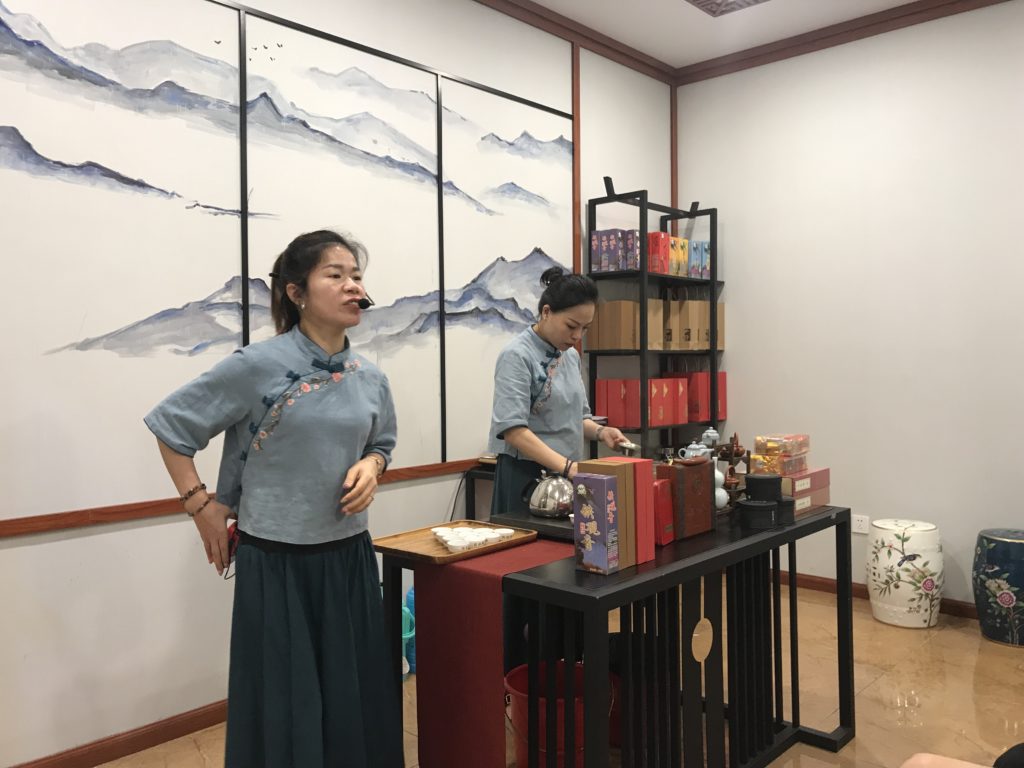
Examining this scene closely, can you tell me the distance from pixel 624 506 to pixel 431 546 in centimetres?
54

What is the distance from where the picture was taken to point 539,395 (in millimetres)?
2826

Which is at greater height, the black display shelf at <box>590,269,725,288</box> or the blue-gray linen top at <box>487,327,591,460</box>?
the black display shelf at <box>590,269,725,288</box>

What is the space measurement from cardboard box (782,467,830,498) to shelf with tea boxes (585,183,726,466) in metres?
1.61

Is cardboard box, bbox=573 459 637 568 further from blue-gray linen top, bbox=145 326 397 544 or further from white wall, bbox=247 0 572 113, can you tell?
white wall, bbox=247 0 572 113

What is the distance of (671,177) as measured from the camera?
203 inches

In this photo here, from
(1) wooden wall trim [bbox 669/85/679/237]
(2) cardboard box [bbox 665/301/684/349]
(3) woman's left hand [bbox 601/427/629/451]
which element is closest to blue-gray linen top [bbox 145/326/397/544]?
(3) woman's left hand [bbox 601/427/629/451]

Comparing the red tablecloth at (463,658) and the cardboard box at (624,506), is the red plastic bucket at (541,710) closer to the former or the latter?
the red tablecloth at (463,658)

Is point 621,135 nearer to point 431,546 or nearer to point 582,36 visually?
point 582,36

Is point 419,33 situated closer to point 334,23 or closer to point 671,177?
point 334,23

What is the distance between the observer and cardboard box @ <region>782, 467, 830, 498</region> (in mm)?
2619

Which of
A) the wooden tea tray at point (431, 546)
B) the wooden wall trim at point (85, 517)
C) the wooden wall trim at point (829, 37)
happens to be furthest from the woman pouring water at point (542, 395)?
the wooden wall trim at point (829, 37)

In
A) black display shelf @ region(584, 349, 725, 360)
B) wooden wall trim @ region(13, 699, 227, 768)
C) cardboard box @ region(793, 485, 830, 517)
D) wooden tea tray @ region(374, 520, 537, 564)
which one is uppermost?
black display shelf @ region(584, 349, 725, 360)

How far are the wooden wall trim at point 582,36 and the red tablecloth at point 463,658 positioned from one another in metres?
2.92

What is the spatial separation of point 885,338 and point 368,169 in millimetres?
2826
